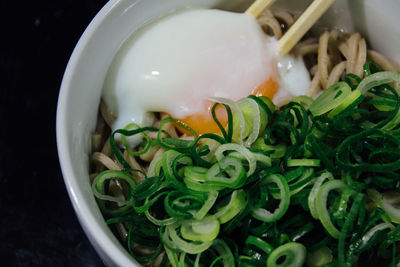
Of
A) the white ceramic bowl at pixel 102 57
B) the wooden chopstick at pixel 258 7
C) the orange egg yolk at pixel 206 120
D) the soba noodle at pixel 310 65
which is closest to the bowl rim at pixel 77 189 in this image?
the white ceramic bowl at pixel 102 57

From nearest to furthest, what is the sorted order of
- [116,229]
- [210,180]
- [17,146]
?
[210,180] < [116,229] < [17,146]

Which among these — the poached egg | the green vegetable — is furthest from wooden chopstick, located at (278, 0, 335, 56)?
the green vegetable

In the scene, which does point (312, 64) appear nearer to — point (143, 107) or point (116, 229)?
point (143, 107)

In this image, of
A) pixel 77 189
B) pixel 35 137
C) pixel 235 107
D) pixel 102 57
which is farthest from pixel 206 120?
pixel 35 137

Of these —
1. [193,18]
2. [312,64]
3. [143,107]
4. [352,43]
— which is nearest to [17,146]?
[143,107]

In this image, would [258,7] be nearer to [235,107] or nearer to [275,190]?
[235,107]

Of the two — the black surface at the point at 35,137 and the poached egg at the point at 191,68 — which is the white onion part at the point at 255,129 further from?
the black surface at the point at 35,137
